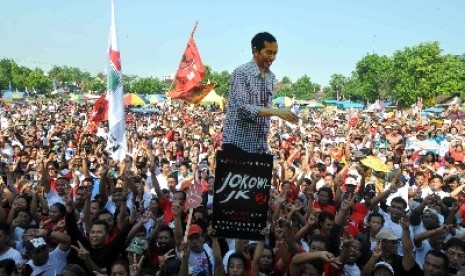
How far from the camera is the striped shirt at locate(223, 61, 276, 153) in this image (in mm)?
3703

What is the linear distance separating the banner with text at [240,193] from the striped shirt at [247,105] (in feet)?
0.51

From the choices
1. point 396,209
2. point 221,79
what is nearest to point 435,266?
point 396,209

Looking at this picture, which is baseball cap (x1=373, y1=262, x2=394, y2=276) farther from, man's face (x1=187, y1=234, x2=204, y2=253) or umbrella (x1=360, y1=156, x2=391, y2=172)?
umbrella (x1=360, y1=156, x2=391, y2=172)

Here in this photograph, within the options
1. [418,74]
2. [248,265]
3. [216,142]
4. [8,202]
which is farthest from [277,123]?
[418,74]

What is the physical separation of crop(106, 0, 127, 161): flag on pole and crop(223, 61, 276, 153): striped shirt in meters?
5.08

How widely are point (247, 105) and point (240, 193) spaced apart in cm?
60

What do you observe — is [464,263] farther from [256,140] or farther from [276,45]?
[276,45]

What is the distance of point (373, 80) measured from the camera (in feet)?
227

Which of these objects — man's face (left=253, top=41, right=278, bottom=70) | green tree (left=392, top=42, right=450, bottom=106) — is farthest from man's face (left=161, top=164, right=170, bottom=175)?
green tree (left=392, top=42, right=450, bottom=106)

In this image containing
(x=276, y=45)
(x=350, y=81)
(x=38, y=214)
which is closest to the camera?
(x=276, y=45)

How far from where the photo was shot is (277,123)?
→ 21.4m

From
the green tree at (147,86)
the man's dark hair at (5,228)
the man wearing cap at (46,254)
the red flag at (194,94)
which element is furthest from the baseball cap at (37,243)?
the green tree at (147,86)

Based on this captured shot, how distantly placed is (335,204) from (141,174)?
10.4 ft

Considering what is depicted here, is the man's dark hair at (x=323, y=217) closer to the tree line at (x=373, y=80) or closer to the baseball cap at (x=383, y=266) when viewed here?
the baseball cap at (x=383, y=266)
